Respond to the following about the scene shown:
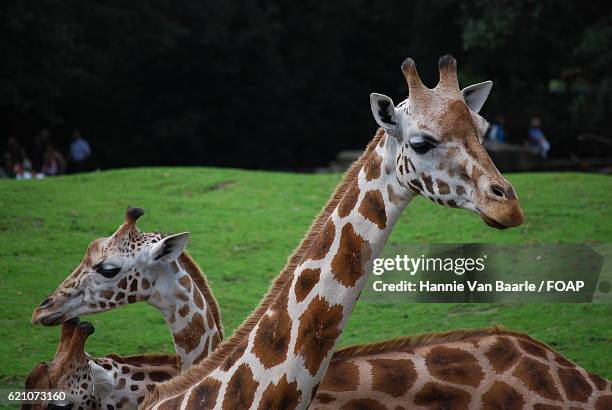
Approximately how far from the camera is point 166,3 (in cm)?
3872

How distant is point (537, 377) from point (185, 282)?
2820mm

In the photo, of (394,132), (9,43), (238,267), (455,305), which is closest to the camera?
(394,132)

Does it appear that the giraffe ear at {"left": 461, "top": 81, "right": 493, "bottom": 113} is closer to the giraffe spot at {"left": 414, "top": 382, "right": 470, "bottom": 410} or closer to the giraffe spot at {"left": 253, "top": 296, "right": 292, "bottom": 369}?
the giraffe spot at {"left": 253, "top": 296, "right": 292, "bottom": 369}

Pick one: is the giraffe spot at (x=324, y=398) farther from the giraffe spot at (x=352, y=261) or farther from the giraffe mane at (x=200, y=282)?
the giraffe mane at (x=200, y=282)

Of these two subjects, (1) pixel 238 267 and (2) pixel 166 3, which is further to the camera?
(2) pixel 166 3

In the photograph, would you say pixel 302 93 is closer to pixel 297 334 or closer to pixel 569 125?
pixel 569 125

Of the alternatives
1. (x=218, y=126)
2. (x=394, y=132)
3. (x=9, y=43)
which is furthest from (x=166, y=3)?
(x=394, y=132)

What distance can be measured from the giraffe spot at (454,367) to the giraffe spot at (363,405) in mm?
465

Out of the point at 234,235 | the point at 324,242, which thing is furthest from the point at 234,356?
the point at 234,235

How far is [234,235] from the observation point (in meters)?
16.0

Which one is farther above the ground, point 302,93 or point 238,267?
point 238,267

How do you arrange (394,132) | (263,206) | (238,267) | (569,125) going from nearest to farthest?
(394,132), (238,267), (263,206), (569,125)

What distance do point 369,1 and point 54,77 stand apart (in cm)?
1509

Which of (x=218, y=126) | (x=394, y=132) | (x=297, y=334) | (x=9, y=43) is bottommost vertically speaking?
(x=218, y=126)
